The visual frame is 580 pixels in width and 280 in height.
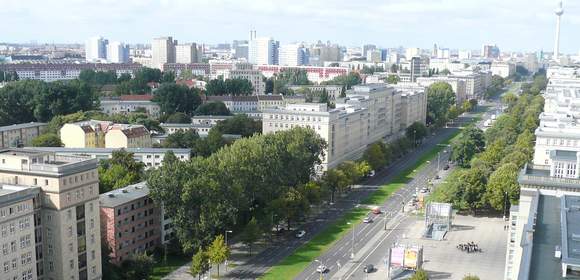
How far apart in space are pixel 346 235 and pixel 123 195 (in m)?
25.3

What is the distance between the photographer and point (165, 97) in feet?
461

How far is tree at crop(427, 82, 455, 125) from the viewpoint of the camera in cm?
16438

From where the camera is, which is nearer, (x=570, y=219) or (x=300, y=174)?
(x=570, y=219)

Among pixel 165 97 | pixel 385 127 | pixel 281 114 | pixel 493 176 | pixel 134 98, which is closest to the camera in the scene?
pixel 493 176

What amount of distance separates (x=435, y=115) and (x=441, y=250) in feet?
344

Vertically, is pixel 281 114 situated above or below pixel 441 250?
above

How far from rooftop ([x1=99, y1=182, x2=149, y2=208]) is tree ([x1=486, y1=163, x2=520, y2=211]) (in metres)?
42.3

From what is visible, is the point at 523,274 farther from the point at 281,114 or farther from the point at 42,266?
the point at 281,114

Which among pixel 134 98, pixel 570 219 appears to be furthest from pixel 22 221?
pixel 134 98

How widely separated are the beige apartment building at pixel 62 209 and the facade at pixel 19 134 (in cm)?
5948

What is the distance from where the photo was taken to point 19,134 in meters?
110

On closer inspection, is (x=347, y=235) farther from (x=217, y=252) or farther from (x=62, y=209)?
(x=62, y=209)

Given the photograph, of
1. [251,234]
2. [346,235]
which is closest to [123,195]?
[251,234]

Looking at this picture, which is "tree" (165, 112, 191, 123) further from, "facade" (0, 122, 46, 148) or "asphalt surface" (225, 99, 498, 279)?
"asphalt surface" (225, 99, 498, 279)
